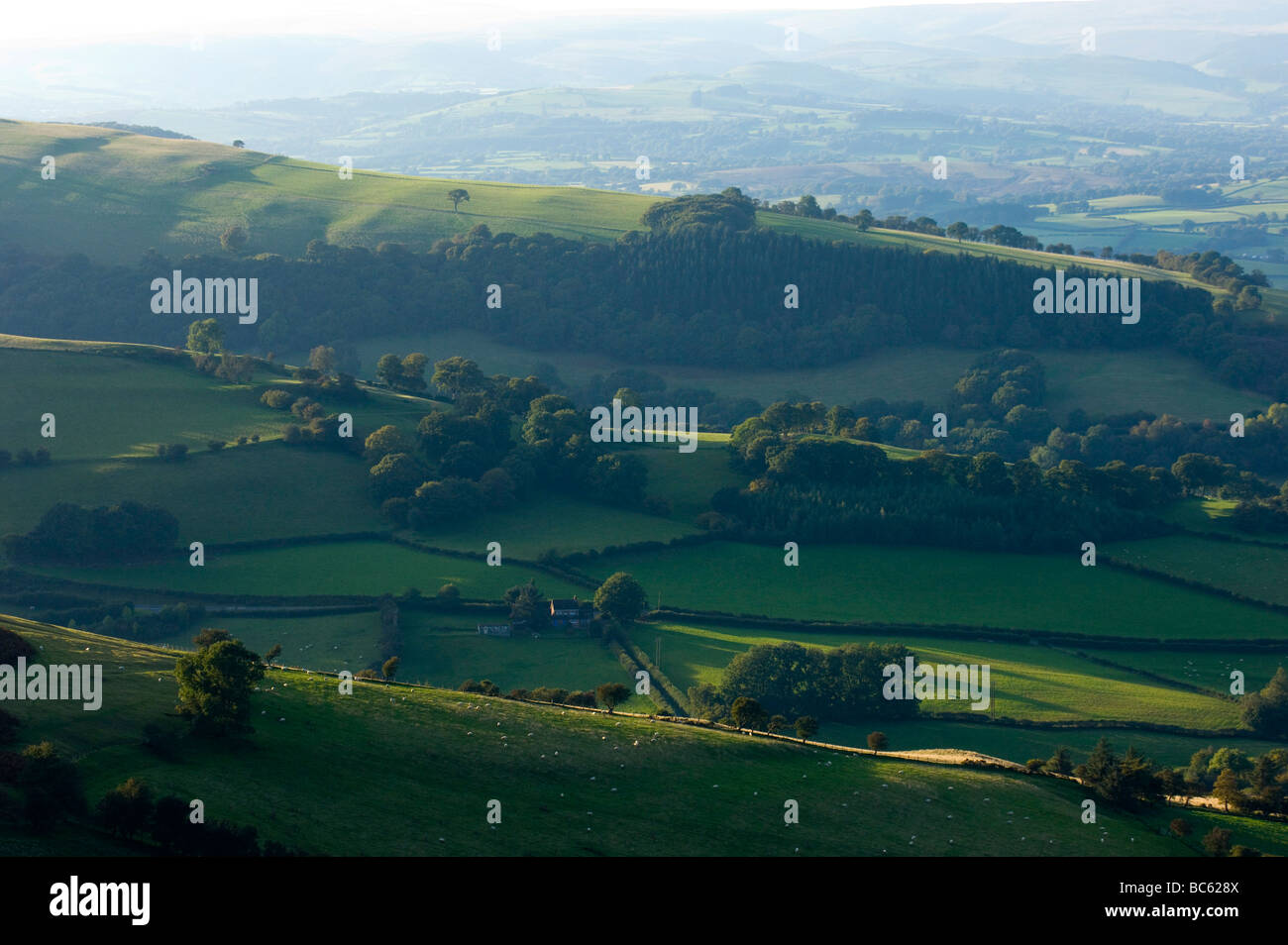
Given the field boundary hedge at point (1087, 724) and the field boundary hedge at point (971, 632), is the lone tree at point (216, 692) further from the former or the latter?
the field boundary hedge at point (971, 632)

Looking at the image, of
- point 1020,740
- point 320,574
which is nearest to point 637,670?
point 1020,740

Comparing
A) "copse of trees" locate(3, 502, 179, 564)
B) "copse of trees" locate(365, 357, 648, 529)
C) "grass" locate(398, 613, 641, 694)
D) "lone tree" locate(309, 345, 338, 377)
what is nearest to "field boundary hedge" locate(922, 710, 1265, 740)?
"grass" locate(398, 613, 641, 694)

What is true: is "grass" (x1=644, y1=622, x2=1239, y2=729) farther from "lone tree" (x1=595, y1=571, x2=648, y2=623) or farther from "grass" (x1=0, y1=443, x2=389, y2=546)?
"grass" (x1=0, y1=443, x2=389, y2=546)

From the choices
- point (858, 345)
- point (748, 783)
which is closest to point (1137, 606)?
point (748, 783)

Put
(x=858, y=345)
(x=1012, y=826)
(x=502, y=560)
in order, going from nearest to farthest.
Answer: (x=1012, y=826) < (x=502, y=560) < (x=858, y=345)

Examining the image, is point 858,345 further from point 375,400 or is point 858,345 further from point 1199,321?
point 375,400

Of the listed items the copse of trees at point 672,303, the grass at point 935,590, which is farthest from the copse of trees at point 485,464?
the copse of trees at point 672,303
